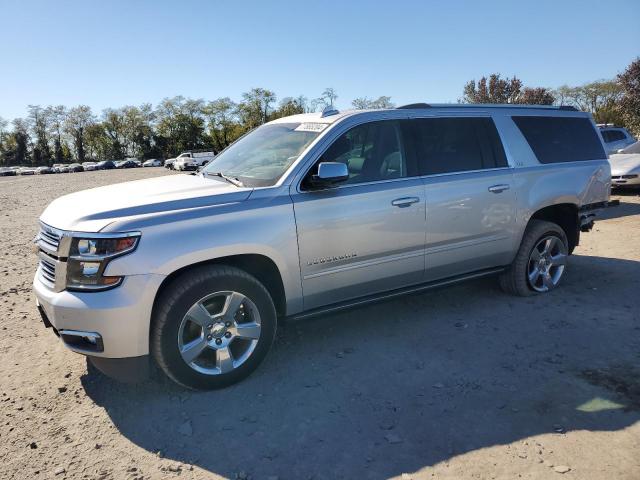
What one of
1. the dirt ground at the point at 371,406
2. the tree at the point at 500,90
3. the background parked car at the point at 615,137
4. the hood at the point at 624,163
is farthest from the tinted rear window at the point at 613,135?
the tree at the point at 500,90

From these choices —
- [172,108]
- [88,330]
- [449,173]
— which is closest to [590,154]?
[449,173]

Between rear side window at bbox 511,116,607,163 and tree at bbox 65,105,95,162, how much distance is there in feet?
325

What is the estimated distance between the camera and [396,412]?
3.10m

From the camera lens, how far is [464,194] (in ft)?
14.3

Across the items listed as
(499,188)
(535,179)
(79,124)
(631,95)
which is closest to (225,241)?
(499,188)

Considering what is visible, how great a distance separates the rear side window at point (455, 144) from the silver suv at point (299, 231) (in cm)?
1

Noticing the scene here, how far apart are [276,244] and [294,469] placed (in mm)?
1492

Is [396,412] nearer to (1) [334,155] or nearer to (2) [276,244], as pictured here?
(2) [276,244]

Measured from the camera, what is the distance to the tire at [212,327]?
315cm

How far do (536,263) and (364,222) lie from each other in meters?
2.47

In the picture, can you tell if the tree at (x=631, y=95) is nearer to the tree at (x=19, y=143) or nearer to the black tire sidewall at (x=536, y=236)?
the black tire sidewall at (x=536, y=236)

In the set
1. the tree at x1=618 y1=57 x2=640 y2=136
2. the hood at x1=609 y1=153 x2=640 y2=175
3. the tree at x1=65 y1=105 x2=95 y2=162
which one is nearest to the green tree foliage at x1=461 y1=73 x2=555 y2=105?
the tree at x1=618 y1=57 x2=640 y2=136

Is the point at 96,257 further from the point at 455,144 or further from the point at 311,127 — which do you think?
the point at 455,144

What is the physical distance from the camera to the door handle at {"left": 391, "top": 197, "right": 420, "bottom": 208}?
3947mm
